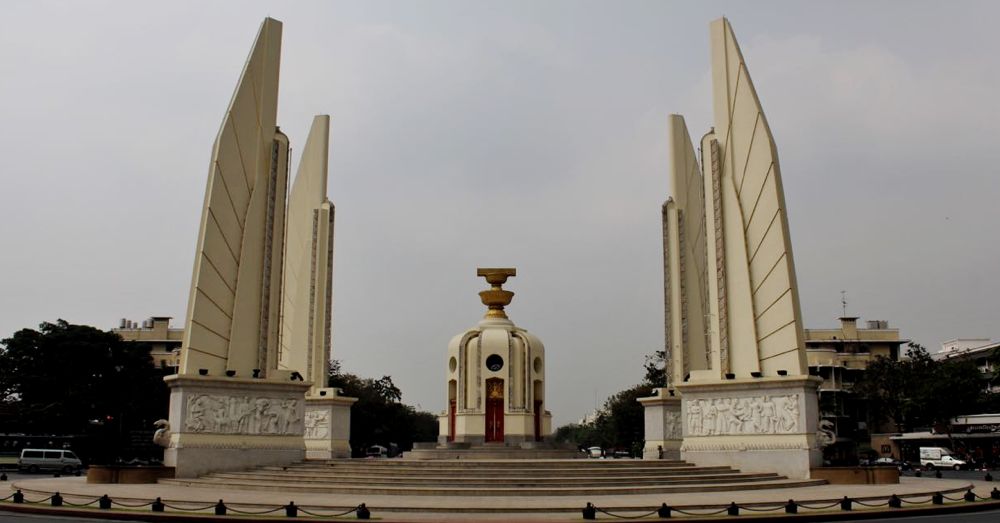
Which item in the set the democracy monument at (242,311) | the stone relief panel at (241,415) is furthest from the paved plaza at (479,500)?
the democracy monument at (242,311)

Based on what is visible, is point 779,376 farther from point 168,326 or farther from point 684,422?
point 168,326

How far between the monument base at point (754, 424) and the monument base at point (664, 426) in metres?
5.52

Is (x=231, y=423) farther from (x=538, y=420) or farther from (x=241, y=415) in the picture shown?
(x=538, y=420)

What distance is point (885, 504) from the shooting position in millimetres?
16125

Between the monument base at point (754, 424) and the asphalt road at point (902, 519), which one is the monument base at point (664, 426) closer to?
the monument base at point (754, 424)

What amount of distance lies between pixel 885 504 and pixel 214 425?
16.3 metres

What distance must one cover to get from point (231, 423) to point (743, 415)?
1395cm

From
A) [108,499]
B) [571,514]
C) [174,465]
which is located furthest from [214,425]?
[571,514]

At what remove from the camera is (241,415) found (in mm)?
23281

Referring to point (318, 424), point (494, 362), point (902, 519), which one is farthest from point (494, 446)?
point (902, 519)

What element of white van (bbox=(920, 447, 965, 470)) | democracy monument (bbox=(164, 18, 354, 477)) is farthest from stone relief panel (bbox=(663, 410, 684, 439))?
white van (bbox=(920, 447, 965, 470))

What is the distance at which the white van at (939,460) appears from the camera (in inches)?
1575

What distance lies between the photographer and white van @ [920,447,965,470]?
4000cm

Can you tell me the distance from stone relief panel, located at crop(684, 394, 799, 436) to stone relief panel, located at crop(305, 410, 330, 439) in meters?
14.1
